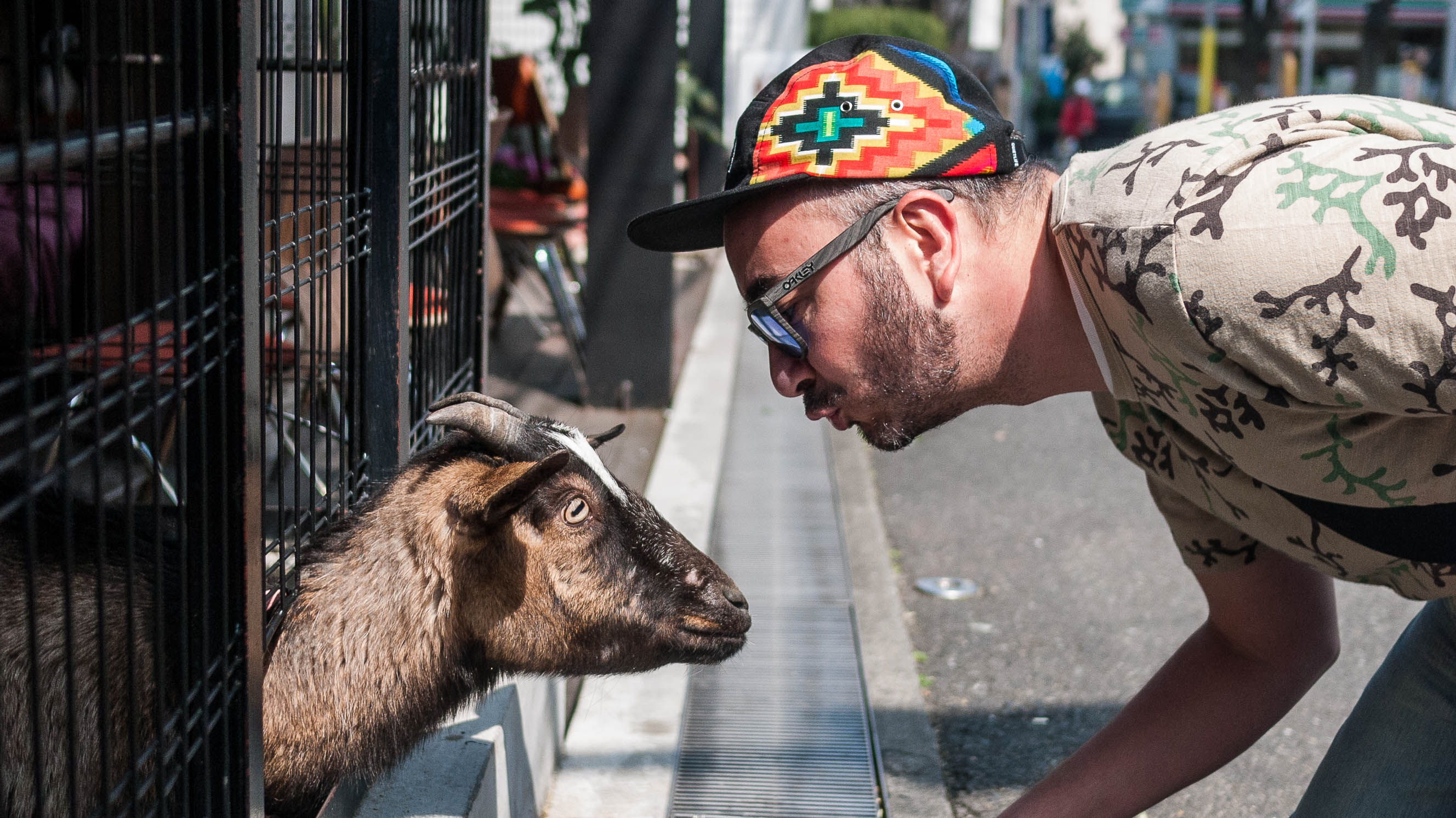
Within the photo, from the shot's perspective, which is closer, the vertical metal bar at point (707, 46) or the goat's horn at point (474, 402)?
the goat's horn at point (474, 402)

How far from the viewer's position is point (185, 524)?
196 cm

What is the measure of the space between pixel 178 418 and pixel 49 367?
1.18 ft

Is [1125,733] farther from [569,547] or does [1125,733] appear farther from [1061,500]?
[1061,500]

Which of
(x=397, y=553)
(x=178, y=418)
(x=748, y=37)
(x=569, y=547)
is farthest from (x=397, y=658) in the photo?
(x=748, y=37)

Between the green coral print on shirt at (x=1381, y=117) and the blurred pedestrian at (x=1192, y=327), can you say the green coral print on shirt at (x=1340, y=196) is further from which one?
the green coral print on shirt at (x=1381, y=117)

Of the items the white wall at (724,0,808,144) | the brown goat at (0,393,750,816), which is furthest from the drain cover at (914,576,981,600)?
the white wall at (724,0,808,144)

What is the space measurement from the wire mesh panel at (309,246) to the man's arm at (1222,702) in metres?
1.57

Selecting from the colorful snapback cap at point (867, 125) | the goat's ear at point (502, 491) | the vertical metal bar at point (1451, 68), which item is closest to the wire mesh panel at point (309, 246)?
the goat's ear at point (502, 491)

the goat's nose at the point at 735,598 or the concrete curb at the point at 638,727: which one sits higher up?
the goat's nose at the point at 735,598

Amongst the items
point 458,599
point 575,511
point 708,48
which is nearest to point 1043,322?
point 575,511

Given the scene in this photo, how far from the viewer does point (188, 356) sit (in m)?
1.89

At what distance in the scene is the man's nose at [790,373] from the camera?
2385 mm

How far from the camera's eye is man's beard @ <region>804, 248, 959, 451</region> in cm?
225

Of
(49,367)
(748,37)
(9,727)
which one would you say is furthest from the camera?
(748,37)
